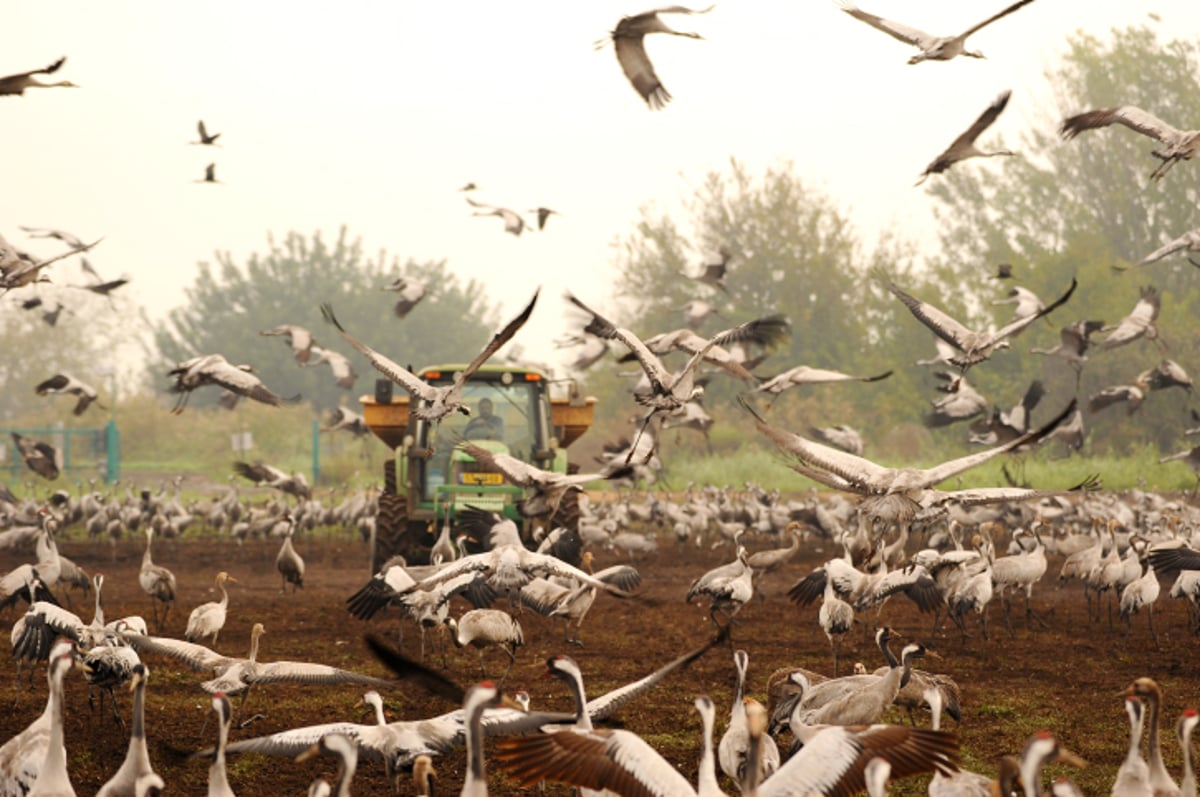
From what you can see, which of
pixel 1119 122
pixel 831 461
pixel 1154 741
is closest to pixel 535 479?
pixel 831 461

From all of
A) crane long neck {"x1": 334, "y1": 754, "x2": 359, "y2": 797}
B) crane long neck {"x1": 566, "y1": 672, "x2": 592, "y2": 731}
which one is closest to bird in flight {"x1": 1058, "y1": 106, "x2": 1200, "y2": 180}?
crane long neck {"x1": 566, "y1": 672, "x2": 592, "y2": 731}

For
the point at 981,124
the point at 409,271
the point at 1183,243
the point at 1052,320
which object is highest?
the point at 981,124

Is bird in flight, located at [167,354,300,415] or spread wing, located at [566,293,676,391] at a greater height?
spread wing, located at [566,293,676,391]

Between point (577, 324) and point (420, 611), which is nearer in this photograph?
point (420, 611)

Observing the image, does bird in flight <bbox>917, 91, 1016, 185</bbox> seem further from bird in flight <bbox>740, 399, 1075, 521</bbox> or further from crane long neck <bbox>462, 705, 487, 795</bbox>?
crane long neck <bbox>462, 705, 487, 795</bbox>

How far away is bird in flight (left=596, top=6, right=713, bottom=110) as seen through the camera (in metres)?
11.3

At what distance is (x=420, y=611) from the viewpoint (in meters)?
10.4

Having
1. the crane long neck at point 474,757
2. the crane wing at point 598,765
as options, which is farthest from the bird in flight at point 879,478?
the crane long neck at point 474,757

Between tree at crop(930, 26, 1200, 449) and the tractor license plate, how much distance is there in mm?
29484

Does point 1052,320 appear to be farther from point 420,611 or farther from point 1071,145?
point 420,611

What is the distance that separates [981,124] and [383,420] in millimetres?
7963

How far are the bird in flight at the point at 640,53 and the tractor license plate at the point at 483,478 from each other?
4.61 metres

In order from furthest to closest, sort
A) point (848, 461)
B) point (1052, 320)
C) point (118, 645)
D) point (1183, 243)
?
point (1052, 320) → point (1183, 243) → point (848, 461) → point (118, 645)

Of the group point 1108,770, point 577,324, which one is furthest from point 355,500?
point 1108,770
